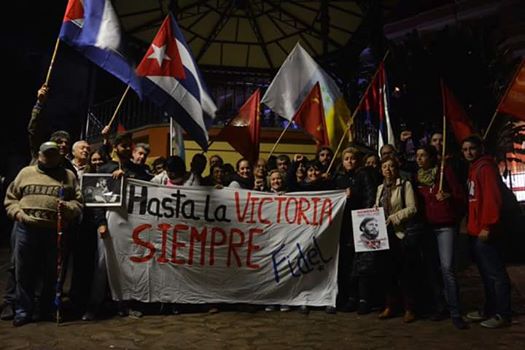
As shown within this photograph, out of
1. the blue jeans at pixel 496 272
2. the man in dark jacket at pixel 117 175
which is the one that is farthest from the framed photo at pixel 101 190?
the blue jeans at pixel 496 272

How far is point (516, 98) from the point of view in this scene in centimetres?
506

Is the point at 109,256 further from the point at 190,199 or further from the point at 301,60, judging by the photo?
the point at 301,60

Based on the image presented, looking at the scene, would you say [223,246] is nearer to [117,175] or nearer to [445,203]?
[117,175]

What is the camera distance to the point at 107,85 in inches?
641

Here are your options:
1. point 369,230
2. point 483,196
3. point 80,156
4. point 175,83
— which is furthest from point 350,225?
point 80,156

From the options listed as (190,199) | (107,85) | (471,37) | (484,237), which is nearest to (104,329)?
(190,199)

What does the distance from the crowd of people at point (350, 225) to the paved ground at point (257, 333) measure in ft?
0.64

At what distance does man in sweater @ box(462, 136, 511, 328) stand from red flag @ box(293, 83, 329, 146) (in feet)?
6.68

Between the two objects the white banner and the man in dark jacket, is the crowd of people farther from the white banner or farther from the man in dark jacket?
the white banner

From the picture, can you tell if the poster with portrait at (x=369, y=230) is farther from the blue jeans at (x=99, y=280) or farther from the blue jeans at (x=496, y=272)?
the blue jeans at (x=99, y=280)

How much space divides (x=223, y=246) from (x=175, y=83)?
1987mm

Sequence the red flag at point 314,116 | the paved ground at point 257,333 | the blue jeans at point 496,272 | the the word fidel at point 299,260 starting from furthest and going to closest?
the red flag at point 314,116 < the the word fidel at point 299,260 < the blue jeans at point 496,272 < the paved ground at point 257,333

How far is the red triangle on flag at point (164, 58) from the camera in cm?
522

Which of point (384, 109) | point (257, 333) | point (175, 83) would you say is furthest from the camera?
point (384, 109)
